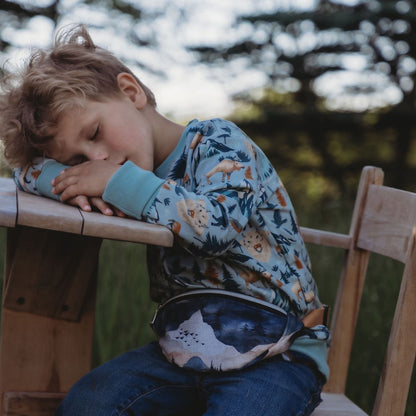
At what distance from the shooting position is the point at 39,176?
166cm

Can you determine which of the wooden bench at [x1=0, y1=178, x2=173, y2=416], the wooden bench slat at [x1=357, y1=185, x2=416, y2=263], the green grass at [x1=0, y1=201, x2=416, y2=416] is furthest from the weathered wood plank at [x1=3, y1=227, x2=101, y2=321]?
the wooden bench slat at [x1=357, y1=185, x2=416, y2=263]

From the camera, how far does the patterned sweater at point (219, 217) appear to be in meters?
1.46

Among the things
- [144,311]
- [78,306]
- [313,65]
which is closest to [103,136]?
[78,306]

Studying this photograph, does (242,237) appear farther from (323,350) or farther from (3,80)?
(3,80)

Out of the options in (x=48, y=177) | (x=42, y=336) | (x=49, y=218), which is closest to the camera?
(x=49, y=218)

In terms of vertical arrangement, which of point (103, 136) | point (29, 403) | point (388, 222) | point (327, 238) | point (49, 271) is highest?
point (103, 136)

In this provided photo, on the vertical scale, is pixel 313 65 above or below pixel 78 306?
above

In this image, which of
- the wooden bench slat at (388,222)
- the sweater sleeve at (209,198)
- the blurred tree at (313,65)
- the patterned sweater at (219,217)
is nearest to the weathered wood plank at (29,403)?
the patterned sweater at (219,217)

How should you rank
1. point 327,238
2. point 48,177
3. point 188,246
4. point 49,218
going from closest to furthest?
1. point 49,218
2. point 188,246
3. point 48,177
4. point 327,238

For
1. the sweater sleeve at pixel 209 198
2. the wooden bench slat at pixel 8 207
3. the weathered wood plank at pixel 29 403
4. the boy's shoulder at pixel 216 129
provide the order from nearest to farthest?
the wooden bench slat at pixel 8 207, the sweater sleeve at pixel 209 198, the boy's shoulder at pixel 216 129, the weathered wood plank at pixel 29 403

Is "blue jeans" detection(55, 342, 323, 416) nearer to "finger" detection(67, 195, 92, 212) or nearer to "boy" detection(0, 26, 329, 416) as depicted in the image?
"boy" detection(0, 26, 329, 416)

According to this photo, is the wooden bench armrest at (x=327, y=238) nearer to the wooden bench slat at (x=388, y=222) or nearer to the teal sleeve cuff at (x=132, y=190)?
the wooden bench slat at (x=388, y=222)

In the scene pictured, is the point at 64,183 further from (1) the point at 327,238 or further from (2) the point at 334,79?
(2) the point at 334,79

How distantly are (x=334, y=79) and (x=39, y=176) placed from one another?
8.22m
